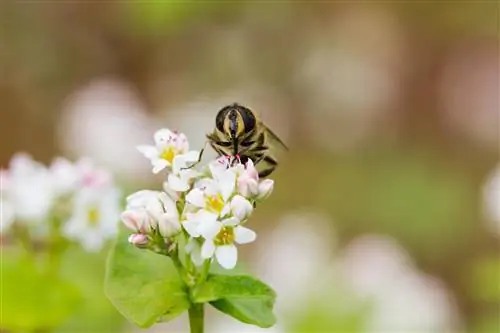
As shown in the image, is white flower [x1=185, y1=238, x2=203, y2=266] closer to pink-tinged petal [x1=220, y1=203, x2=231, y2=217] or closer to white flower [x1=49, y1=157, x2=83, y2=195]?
pink-tinged petal [x1=220, y1=203, x2=231, y2=217]

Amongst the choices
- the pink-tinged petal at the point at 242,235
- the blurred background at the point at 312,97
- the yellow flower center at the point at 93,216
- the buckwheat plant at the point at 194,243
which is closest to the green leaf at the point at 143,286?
the buckwheat plant at the point at 194,243

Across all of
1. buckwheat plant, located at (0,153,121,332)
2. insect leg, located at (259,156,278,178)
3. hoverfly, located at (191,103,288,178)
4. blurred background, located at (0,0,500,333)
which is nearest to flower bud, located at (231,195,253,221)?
hoverfly, located at (191,103,288,178)

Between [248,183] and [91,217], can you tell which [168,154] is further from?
[91,217]

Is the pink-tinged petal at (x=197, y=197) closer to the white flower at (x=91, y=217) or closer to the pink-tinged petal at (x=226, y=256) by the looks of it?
the pink-tinged petal at (x=226, y=256)

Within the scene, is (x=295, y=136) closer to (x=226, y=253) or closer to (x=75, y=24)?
(x=75, y=24)

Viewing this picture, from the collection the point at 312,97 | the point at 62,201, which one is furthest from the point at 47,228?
the point at 312,97

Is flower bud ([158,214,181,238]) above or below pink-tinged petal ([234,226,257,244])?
above
